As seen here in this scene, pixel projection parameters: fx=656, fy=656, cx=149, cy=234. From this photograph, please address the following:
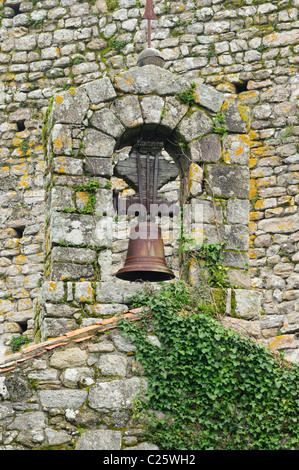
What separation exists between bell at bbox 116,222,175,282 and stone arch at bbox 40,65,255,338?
0.15 metres

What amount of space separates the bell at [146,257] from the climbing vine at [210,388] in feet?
1.62

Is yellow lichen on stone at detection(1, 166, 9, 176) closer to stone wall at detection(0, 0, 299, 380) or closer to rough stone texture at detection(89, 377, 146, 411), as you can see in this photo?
stone wall at detection(0, 0, 299, 380)

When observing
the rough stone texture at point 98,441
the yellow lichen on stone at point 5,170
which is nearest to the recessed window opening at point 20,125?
the yellow lichen on stone at point 5,170

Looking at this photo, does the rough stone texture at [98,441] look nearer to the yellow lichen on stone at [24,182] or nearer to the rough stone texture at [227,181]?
the rough stone texture at [227,181]

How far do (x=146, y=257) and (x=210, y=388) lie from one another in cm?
122

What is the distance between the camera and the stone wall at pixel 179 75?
26.3ft

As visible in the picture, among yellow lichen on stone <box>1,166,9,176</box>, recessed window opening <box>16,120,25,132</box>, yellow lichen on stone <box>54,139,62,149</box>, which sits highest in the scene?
recessed window opening <box>16,120,25,132</box>

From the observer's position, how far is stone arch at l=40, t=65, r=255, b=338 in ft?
17.5

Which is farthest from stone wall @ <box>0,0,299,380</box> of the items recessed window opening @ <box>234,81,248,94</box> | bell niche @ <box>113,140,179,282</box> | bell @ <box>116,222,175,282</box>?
bell @ <box>116,222,175,282</box>

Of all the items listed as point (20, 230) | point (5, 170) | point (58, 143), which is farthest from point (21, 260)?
point (58, 143)

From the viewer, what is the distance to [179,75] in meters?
8.78

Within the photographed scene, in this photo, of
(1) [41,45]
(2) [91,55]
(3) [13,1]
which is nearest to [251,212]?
(2) [91,55]
